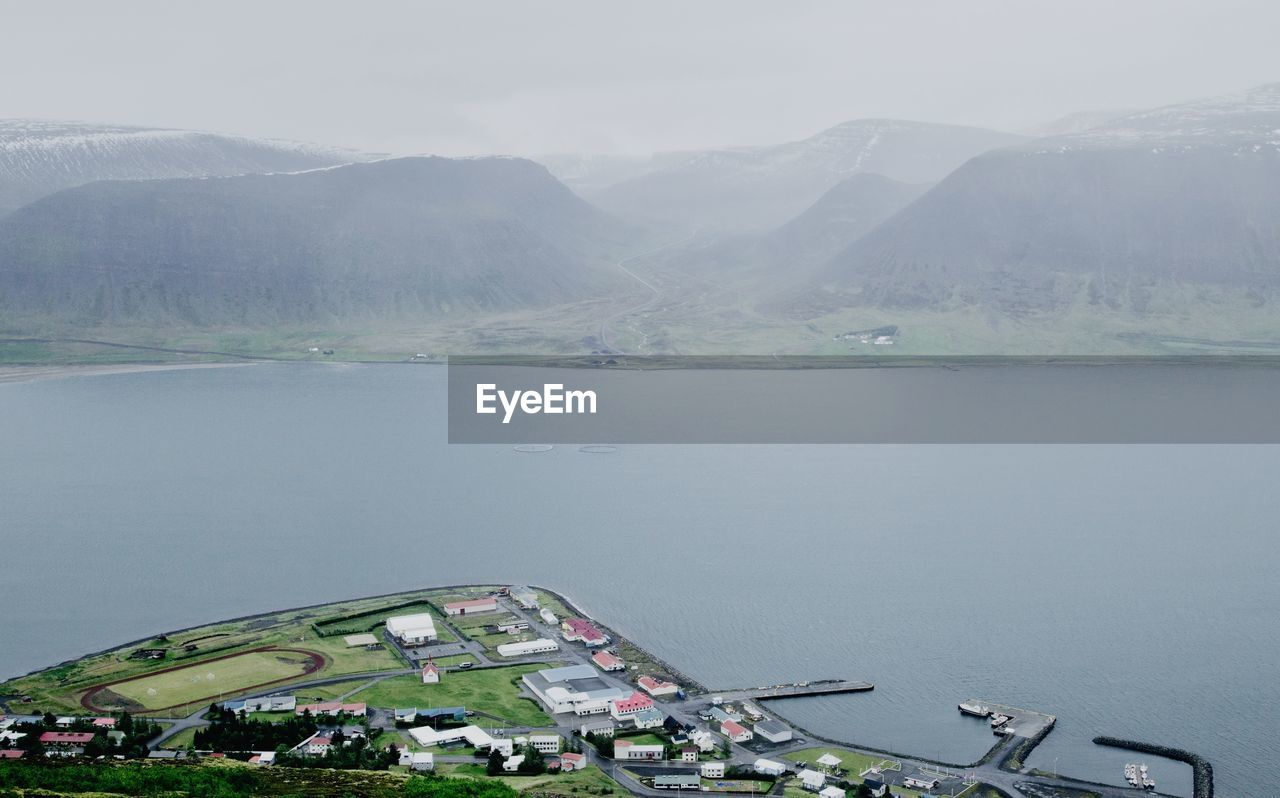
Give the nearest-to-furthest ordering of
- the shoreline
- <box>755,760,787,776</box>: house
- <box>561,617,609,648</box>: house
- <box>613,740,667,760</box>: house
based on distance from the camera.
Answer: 1. <box>755,760,787,776</box>: house
2. <box>613,740,667,760</box>: house
3. <box>561,617,609,648</box>: house
4. the shoreline

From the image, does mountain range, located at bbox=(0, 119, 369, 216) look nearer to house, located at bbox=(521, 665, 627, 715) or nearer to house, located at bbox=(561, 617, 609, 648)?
house, located at bbox=(561, 617, 609, 648)

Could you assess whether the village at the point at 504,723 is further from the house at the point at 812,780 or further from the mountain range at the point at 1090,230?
the mountain range at the point at 1090,230

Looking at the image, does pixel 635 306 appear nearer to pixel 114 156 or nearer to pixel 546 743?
pixel 114 156

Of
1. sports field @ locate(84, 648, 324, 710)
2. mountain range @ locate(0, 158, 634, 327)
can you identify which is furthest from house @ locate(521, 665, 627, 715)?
mountain range @ locate(0, 158, 634, 327)

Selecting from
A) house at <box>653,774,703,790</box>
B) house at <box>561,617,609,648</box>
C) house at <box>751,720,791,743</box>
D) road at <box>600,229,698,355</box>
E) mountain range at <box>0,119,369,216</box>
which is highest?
mountain range at <box>0,119,369,216</box>

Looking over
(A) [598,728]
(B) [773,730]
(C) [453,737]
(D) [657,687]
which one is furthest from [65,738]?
(B) [773,730]

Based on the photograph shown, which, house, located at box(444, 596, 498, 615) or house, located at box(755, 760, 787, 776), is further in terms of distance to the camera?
house, located at box(444, 596, 498, 615)

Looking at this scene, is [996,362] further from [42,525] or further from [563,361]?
[42,525]
